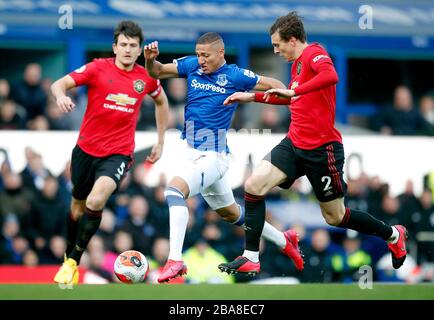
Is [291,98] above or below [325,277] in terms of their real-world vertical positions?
above

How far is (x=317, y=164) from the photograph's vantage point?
995 centimetres

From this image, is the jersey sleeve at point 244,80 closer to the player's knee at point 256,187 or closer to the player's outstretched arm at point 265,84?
the player's outstretched arm at point 265,84

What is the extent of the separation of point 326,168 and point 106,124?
7.73 feet

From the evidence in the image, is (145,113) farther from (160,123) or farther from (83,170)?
(83,170)

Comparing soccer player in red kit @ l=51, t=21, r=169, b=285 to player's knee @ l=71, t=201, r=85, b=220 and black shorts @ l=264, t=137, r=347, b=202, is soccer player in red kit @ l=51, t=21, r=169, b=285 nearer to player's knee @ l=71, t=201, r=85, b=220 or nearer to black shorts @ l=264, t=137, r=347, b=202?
player's knee @ l=71, t=201, r=85, b=220

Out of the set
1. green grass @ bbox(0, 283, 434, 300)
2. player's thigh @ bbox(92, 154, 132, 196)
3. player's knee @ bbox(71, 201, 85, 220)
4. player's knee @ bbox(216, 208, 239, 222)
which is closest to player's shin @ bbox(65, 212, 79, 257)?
player's knee @ bbox(71, 201, 85, 220)

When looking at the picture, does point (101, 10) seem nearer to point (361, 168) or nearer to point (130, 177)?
point (130, 177)

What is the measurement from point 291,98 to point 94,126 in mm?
2142

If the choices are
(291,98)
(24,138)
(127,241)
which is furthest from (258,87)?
(24,138)

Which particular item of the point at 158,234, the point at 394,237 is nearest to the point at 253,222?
the point at 394,237

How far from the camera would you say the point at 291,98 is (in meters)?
9.98

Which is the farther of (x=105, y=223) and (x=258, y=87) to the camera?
(x=105, y=223)

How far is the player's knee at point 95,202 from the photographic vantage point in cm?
1068

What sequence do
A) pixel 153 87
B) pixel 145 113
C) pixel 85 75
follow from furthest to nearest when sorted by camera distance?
1. pixel 145 113
2. pixel 153 87
3. pixel 85 75
